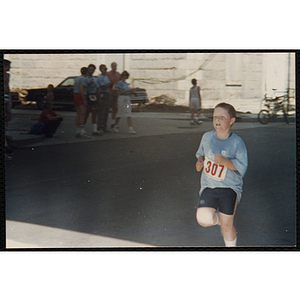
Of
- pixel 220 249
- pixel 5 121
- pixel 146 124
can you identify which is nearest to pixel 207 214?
pixel 220 249

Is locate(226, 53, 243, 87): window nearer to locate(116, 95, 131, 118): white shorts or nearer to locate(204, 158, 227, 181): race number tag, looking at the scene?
locate(204, 158, 227, 181): race number tag

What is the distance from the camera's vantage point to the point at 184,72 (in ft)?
17.8

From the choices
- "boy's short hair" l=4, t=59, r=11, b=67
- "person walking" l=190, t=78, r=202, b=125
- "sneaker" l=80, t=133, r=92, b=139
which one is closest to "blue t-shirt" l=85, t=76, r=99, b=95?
"sneaker" l=80, t=133, r=92, b=139

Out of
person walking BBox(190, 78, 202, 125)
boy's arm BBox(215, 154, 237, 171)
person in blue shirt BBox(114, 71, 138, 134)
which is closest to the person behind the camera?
boy's arm BBox(215, 154, 237, 171)

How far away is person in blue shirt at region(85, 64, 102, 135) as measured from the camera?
5.51 meters

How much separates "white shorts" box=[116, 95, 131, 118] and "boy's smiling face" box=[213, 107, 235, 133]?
1.06 meters

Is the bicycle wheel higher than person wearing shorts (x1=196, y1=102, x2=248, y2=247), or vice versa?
the bicycle wheel

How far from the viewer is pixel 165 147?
5.50 m

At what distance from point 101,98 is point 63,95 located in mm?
468

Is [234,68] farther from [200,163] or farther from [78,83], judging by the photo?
[78,83]

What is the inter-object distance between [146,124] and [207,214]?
4.37 ft

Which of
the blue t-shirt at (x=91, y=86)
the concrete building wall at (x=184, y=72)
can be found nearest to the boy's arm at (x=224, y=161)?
the concrete building wall at (x=184, y=72)

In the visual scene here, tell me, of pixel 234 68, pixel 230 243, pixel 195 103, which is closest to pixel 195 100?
pixel 195 103
